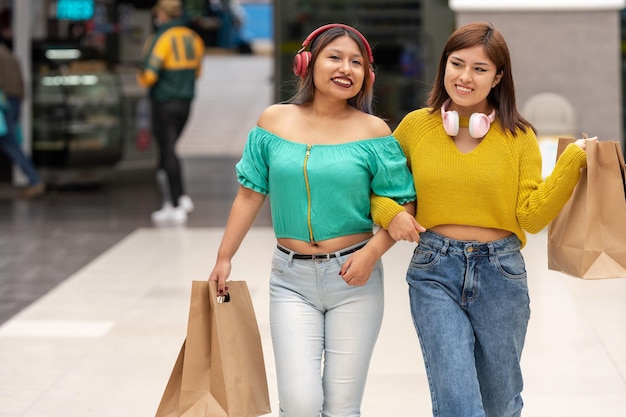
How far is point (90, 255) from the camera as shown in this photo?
934 cm

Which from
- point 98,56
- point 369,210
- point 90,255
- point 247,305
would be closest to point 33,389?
point 247,305

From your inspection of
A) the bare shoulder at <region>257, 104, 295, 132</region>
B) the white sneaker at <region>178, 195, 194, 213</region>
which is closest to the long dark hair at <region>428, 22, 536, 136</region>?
the bare shoulder at <region>257, 104, 295, 132</region>

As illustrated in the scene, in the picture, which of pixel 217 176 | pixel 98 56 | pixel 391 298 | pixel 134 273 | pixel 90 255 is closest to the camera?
pixel 391 298

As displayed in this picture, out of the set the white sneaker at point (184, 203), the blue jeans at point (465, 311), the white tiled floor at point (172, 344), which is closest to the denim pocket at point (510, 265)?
the blue jeans at point (465, 311)

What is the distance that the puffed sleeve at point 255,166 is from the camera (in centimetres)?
376

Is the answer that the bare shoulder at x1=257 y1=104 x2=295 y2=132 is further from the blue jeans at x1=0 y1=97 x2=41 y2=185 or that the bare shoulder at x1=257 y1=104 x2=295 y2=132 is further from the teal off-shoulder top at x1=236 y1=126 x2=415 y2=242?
the blue jeans at x1=0 y1=97 x2=41 y2=185

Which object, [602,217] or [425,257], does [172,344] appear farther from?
[602,217]

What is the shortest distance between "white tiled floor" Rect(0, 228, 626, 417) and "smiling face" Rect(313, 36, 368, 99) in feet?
6.21

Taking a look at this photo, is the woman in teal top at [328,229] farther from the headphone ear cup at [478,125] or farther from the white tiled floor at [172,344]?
the white tiled floor at [172,344]

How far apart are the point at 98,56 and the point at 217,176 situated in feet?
7.82

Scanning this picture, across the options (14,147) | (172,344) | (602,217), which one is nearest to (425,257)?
(602,217)

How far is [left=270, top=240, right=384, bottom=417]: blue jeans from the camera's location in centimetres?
361

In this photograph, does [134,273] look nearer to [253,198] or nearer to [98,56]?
[253,198]

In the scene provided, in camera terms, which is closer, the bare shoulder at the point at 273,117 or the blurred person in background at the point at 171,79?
the bare shoulder at the point at 273,117
